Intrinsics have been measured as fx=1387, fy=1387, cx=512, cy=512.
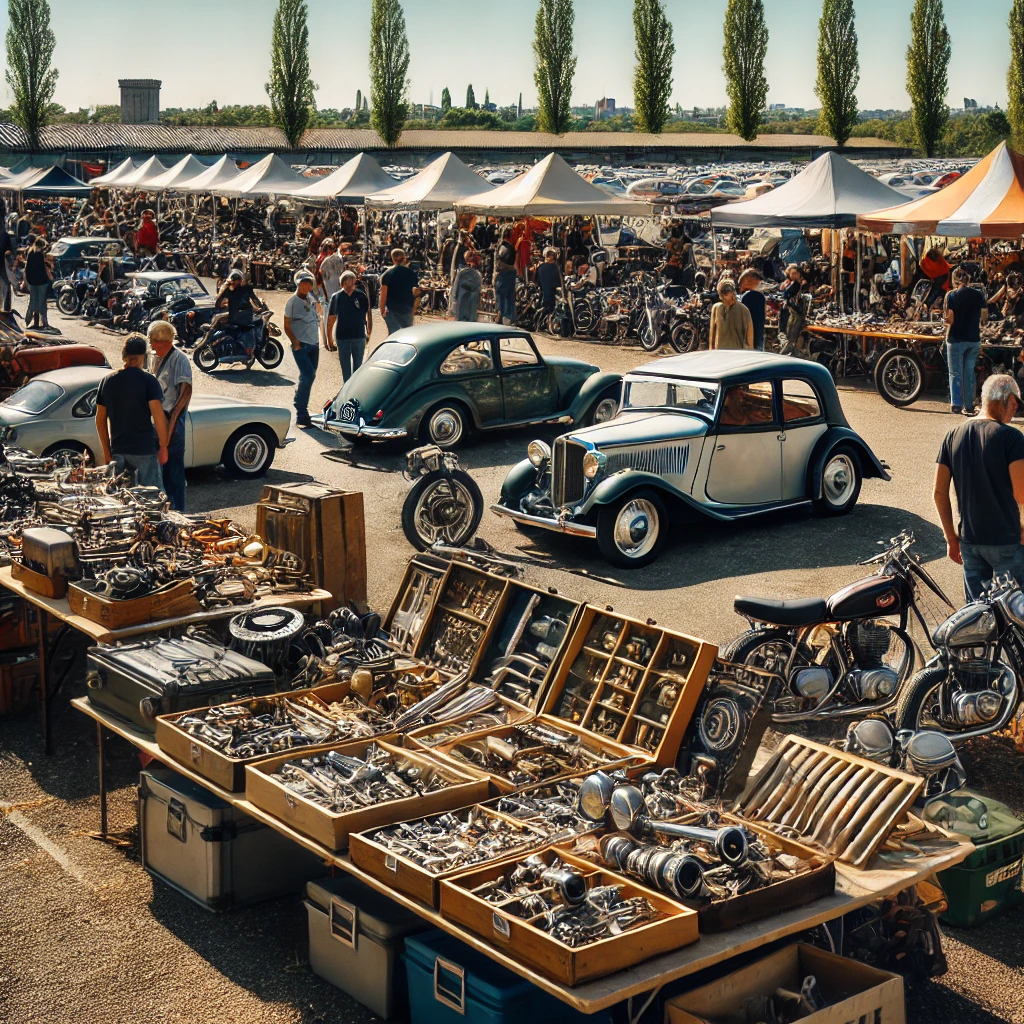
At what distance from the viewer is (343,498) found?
27.1 feet

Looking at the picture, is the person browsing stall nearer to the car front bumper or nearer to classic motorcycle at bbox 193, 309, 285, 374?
classic motorcycle at bbox 193, 309, 285, 374

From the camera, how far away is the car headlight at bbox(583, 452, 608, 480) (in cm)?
1079

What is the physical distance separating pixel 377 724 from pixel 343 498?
7.50ft

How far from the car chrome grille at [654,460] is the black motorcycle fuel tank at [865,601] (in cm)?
368

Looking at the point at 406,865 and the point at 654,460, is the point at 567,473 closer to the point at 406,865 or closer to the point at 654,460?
the point at 654,460

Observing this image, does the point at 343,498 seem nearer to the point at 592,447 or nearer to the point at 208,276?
the point at 592,447

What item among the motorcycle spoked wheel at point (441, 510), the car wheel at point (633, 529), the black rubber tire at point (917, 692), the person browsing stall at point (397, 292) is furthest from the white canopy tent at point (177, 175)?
the black rubber tire at point (917, 692)

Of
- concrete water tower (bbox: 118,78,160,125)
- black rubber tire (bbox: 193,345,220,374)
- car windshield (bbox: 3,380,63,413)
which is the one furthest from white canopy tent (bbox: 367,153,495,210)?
concrete water tower (bbox: 118,78,160,125)

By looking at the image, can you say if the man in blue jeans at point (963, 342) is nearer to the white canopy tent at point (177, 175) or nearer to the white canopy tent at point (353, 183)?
the white canopy tent at point (353, 183)

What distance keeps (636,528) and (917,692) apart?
13.4ft

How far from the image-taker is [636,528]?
1078 centimetres

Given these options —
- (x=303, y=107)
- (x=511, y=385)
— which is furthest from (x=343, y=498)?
(x=303, y=107)

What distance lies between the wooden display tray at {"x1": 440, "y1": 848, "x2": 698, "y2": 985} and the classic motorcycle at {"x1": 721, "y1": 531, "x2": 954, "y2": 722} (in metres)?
2.90

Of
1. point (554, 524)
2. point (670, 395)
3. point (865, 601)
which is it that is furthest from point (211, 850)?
point (670, 395)
